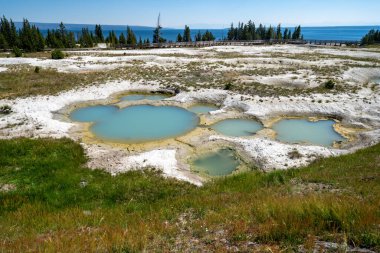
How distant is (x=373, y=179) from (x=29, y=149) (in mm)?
18553

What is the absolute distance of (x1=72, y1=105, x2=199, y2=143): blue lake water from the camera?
21.7 m

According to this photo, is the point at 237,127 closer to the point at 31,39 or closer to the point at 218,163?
the point at 218,163

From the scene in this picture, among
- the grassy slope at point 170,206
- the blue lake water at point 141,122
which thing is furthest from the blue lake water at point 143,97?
the grassy slope at point 170,206

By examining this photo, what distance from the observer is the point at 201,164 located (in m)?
17.5

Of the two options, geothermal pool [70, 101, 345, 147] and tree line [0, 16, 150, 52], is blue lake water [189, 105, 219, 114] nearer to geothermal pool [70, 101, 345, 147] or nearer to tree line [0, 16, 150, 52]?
geothermal pool [70, 101, 345, 147]

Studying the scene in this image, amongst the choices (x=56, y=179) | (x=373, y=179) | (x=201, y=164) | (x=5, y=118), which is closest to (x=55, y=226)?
(x=56, y=179)

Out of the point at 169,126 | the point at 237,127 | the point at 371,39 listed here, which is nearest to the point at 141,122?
the point at 169,126

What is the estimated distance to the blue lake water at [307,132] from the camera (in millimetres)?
21234

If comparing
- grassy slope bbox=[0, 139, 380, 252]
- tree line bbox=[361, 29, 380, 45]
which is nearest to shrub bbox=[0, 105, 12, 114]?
grassy slope bbox=[0, 139, 380, 252]

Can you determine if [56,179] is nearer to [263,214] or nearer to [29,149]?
[29,149]

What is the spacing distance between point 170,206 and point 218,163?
289 inches

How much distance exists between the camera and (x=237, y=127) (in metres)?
23.5

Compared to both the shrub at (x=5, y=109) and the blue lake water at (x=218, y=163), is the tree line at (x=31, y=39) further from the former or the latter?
the blue lake water at (x=218, y=163)

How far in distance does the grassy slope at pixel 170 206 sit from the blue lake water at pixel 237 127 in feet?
23.8
